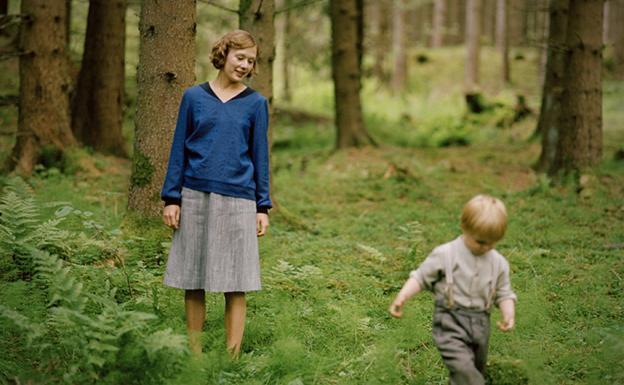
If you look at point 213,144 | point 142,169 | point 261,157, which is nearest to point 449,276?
point 261,157

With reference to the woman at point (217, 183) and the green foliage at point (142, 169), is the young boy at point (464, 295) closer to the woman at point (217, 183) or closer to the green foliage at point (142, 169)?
the woman at point (217, 183)

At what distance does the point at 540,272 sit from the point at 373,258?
169 centimetres

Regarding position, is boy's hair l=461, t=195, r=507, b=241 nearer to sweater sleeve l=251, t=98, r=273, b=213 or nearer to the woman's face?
sweater sleeve l=251, t=98, r=273, b=213

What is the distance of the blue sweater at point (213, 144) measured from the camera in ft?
14.8

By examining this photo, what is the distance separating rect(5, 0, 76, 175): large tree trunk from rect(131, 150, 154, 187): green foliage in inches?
164

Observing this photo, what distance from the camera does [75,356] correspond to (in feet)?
14.2

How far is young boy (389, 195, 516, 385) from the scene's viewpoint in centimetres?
388

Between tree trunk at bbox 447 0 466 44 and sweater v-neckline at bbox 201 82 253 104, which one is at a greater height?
tree trunk at bbox 447 0 466 44

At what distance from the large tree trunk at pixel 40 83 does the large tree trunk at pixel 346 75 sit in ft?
18.9

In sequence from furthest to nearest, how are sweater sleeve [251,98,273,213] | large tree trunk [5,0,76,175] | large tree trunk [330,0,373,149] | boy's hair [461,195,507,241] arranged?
large tree trunk [330,0,373,149], large tree trunk [5,0,76,175], sweater sleeve [251,98,273,213], boy's hair [461,195,507,241]

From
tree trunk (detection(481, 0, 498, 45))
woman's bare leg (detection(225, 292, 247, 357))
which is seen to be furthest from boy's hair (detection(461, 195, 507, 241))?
tree trunk (detection(481, 0, 498, 45))

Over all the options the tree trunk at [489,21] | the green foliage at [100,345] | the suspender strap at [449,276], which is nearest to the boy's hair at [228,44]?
the green foliage at [100,345]

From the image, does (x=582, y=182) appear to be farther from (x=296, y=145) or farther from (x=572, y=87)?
(x=296, y=145)

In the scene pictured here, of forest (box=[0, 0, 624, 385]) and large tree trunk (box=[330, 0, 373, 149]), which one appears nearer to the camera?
forest (box=[0, 0, 624, 385])
